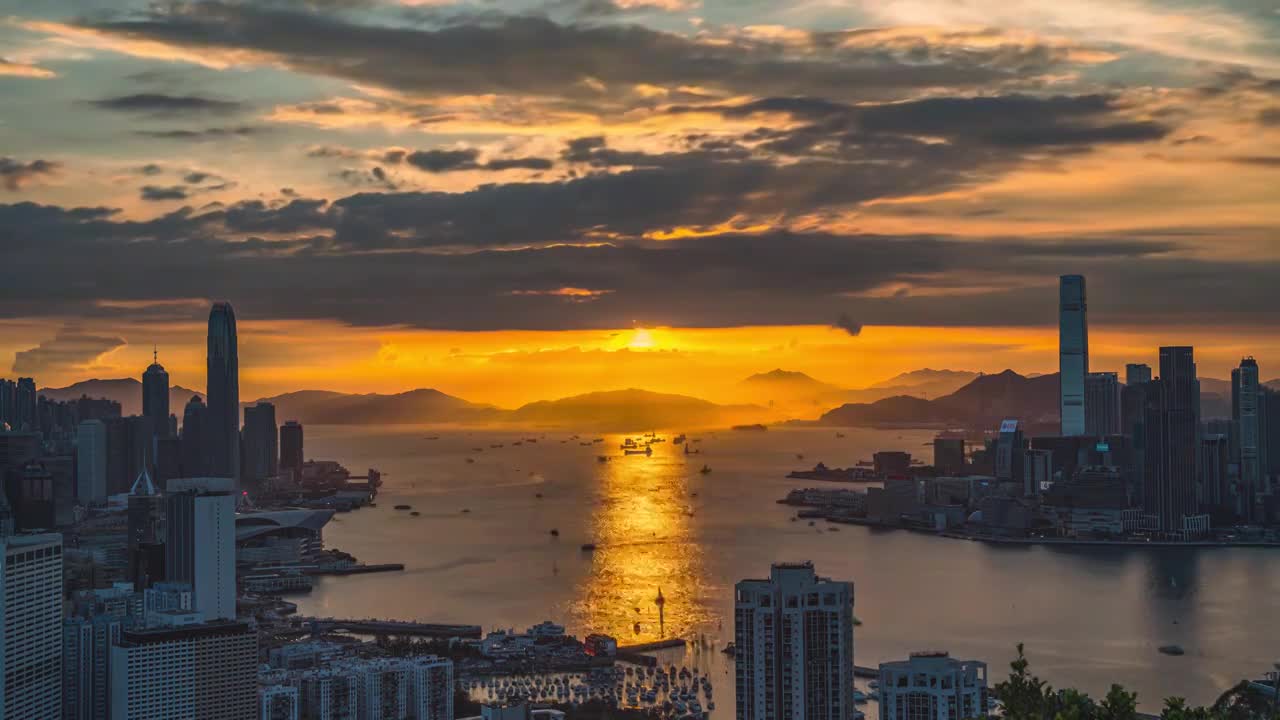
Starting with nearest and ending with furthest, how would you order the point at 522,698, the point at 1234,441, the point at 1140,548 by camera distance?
1. the point at 522,698
2. the point at 1140,548
3. the point at 1234,441

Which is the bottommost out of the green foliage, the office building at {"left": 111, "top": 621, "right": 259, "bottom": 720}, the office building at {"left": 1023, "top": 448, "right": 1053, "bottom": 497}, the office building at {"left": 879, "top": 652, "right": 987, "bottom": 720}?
the office building at {"left": 111, "top": 621, "right": 259, "bottom": 720}

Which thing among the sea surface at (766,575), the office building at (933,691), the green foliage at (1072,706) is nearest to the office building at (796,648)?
the office building at (933,691)

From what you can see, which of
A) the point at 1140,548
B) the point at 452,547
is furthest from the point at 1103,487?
the point at 452,547

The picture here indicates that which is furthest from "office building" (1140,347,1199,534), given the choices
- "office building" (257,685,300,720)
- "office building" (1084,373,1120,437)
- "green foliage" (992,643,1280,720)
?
"green foliage" (992,643,1280,720)

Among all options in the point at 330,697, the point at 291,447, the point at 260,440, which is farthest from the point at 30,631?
the point at 291,447

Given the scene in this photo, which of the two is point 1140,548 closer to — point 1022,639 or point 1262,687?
point 1022,639

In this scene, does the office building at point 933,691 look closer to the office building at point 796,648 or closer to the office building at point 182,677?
the office building at point 796,648

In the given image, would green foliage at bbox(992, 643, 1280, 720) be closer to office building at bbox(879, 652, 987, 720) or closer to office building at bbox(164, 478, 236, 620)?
office building at bbox(879, 652, 987, 720)
